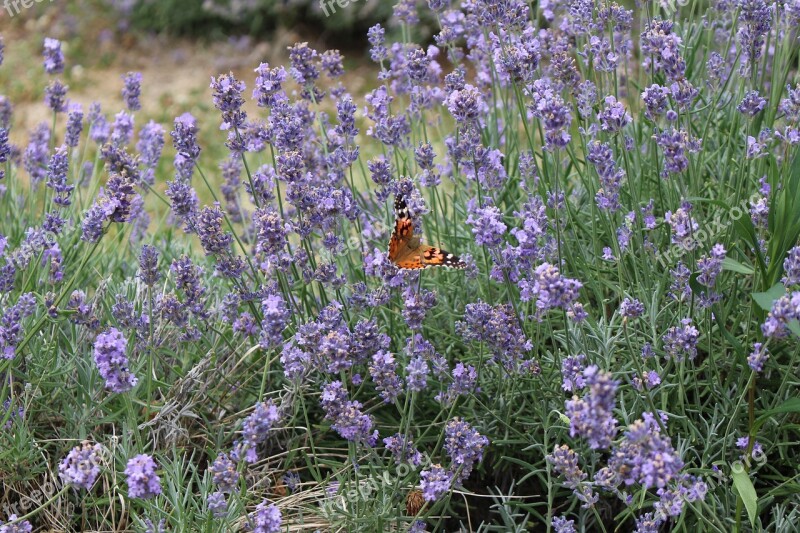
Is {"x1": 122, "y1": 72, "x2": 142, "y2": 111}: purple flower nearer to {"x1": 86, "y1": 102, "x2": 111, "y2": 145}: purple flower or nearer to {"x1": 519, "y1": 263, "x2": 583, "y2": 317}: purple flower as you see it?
{"x1": 86, "y1": 102, "x2": 111, "y2": 145}: purple flower

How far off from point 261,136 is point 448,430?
42.0 inches

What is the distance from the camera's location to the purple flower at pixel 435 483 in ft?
7.43

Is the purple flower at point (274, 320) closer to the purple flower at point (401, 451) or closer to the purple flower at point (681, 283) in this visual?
the purple flower at point (401, 451)

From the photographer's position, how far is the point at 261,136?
2832 mm

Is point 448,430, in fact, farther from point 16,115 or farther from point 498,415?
point 16,115

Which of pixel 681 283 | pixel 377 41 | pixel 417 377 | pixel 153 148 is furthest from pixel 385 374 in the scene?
pixel 153 148

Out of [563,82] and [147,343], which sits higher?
[563,82]

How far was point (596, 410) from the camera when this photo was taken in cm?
170

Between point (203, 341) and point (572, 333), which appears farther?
point (203, 341)

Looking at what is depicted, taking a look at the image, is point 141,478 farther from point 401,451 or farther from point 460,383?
point 460,383

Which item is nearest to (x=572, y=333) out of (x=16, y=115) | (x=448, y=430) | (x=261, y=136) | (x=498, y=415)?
(x=498, y=415)

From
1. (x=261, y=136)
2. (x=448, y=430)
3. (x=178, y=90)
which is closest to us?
(x=448, y=430)

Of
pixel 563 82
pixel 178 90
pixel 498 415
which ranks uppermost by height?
pixel 563 82

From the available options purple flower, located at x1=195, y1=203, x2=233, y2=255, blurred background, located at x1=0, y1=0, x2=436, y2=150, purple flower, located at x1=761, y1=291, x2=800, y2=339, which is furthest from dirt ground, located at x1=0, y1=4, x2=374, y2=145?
purple flower, located at x1=761, y1=291, x2=800, y2=339
